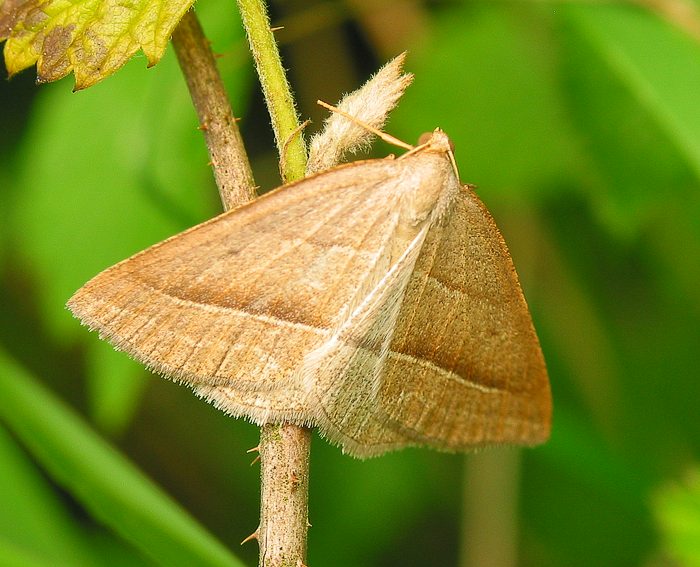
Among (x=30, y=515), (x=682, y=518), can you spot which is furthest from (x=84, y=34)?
(x=682, y=518)

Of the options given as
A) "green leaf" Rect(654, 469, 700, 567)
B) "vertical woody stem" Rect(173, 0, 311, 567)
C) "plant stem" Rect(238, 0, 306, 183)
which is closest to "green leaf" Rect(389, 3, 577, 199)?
"green leaf" Rect(654, 469, 700, 567)

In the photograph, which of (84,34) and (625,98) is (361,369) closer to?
(84,34)

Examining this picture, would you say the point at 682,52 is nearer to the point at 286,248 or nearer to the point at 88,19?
the point at 286,248

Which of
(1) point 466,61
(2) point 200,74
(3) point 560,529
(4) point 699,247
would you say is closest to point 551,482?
(3) point 560,529

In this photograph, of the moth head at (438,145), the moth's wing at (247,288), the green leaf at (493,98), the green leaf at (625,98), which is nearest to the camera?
the moth's wing at (247,288)

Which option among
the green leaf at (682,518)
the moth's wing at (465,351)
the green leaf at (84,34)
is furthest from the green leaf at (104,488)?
the green leaf at (682,518)

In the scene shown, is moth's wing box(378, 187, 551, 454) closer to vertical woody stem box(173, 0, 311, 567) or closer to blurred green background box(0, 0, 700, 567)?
vertical woody stem box(173, 0, 311, 567)

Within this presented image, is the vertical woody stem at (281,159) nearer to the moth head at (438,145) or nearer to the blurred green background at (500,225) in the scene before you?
the moth head at (438,145)
